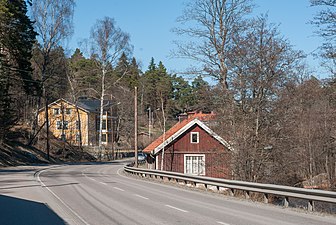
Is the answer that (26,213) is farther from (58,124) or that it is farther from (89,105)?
(89,105)

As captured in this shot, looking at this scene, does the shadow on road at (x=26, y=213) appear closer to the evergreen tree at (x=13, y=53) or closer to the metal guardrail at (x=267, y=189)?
the metal guardrail at (x=267, y=189)

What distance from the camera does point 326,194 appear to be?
1351 cm

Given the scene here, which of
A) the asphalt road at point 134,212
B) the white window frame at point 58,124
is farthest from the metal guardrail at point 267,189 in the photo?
the white window frame at point 58,124

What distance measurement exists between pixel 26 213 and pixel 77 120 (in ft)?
238

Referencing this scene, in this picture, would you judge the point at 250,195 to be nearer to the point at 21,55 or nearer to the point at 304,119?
the point at 304,119

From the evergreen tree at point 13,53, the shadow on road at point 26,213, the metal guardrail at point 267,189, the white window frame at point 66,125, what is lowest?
the shadow on road at point 26,213

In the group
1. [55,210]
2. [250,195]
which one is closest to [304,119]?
[250,195]

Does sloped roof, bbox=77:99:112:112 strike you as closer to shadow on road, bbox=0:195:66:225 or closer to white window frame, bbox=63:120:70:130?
white window frame, bbox=63:120:70:130

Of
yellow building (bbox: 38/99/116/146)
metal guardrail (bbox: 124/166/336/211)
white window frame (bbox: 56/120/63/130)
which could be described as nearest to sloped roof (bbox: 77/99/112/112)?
yellow building (bbox: 38/99/116/146)

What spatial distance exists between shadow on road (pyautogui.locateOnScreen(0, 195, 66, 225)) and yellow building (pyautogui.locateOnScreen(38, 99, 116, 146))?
57.9 m

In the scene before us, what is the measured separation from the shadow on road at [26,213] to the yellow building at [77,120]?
57.9m

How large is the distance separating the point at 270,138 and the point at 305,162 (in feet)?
51.6

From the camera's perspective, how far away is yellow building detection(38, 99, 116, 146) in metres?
78.2

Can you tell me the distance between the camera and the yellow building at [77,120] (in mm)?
78188
